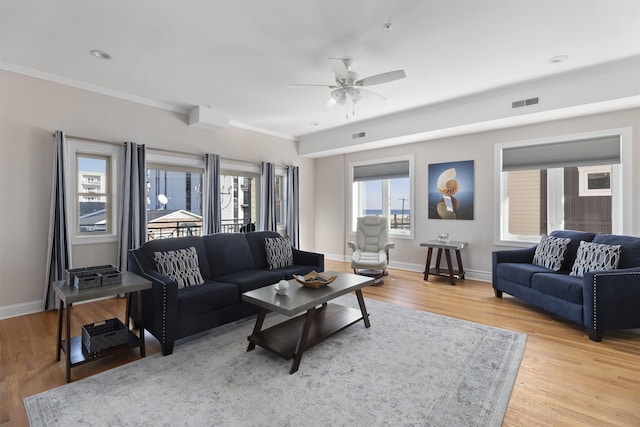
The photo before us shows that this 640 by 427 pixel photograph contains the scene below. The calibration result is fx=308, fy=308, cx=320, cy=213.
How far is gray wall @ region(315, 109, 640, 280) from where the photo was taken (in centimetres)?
414

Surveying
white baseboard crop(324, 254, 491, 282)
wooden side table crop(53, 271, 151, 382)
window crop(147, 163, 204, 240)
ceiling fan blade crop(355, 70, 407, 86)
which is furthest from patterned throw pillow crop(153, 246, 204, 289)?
white baseboard crop(324, 254, 491, 282)

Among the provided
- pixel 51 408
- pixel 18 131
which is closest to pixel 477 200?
pixel 51 408

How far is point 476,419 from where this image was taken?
→ 6.10 feet

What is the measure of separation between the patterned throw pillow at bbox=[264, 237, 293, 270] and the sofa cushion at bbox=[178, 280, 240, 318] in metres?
0.97

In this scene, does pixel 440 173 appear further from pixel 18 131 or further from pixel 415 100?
pixel 18 131

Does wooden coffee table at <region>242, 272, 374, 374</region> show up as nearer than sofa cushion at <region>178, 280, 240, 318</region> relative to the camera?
Yes

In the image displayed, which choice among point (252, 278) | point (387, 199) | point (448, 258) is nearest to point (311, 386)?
point (252, 278)

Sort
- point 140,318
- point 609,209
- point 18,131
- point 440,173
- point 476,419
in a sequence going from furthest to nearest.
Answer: point 440,173 < point 609,209 < point 18,131 < point 140,318 < point 476,419

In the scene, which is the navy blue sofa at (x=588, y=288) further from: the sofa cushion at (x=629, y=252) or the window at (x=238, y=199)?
the window at (x=238, y=199)

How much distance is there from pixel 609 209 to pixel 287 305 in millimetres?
4716

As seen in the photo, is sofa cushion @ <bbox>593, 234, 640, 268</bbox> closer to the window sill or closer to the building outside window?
the building outside window

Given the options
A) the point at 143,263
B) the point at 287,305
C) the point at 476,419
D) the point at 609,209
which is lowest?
the point at 476,419

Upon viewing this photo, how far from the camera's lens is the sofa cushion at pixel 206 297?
109 inches

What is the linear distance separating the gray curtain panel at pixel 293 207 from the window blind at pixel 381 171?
135 centimetres
